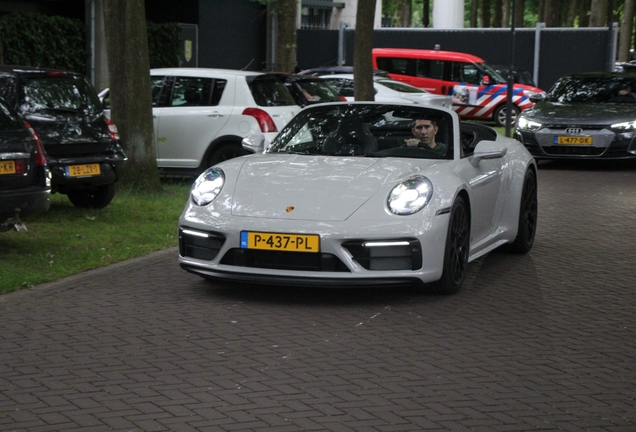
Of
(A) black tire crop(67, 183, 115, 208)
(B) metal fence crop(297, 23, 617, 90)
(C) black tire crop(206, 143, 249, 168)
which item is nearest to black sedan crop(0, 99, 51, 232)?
(A) black tire crop(67, 183, 115, 208)

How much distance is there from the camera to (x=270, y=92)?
13.4 meters

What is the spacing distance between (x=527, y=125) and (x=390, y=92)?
7102mm

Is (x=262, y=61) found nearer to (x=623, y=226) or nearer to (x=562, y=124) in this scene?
(x=562, y=124)

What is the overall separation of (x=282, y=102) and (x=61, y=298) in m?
6.72

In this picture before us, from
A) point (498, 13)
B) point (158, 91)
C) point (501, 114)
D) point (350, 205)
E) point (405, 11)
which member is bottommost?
point (501, 114)

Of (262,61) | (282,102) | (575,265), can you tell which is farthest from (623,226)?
(262,61)

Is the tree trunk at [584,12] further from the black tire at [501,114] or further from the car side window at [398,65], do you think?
the black tire at [501,114]

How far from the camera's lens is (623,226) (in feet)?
35.8

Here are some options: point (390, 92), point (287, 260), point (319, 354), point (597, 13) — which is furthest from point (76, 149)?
point (597, 13)

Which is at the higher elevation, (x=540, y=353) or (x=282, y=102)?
(x=282, y=102)

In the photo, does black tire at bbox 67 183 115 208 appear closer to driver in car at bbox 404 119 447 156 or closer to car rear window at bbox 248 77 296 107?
car rear window at bbox 248 77 296 107

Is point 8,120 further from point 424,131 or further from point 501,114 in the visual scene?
point 501,114

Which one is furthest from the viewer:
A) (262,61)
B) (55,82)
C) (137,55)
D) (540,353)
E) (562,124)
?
(262,61)

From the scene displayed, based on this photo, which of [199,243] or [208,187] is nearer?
[199,243]
